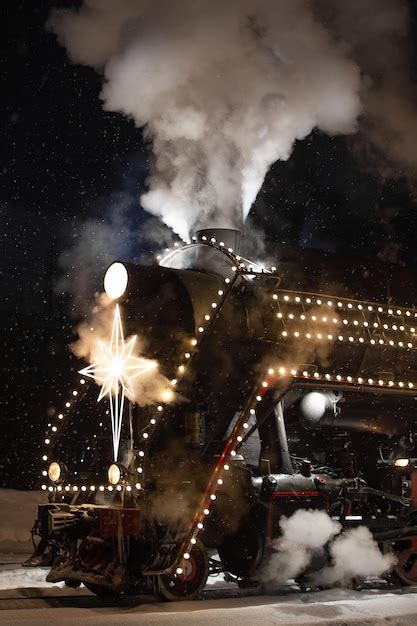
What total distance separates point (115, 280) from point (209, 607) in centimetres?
320

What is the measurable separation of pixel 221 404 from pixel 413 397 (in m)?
2.51

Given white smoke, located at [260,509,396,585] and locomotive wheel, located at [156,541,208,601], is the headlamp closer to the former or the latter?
locomotive wheel, located at [156,541,208,601]

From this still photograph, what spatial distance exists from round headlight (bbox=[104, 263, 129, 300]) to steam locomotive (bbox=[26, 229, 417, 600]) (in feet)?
0.06

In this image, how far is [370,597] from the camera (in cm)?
711

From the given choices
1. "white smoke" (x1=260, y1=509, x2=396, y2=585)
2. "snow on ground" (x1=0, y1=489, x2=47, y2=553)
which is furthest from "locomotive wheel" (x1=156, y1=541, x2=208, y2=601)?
"snow on ground" (x1=0, y1=489, x2=47, y2=553)

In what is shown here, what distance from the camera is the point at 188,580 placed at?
22.3ft

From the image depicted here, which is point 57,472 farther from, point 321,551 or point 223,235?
point 223,235

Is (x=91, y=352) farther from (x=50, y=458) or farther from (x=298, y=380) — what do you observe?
(x=298, y=380)

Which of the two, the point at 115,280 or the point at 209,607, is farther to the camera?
the point at 115,280

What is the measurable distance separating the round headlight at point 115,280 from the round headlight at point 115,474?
1716 mm

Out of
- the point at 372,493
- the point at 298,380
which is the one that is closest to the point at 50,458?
the point at 298,380

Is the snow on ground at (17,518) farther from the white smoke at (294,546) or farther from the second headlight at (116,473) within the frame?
the white smoke at (294,546)

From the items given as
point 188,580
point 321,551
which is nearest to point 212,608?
point 188,580

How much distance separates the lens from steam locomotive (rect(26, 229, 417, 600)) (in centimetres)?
666
